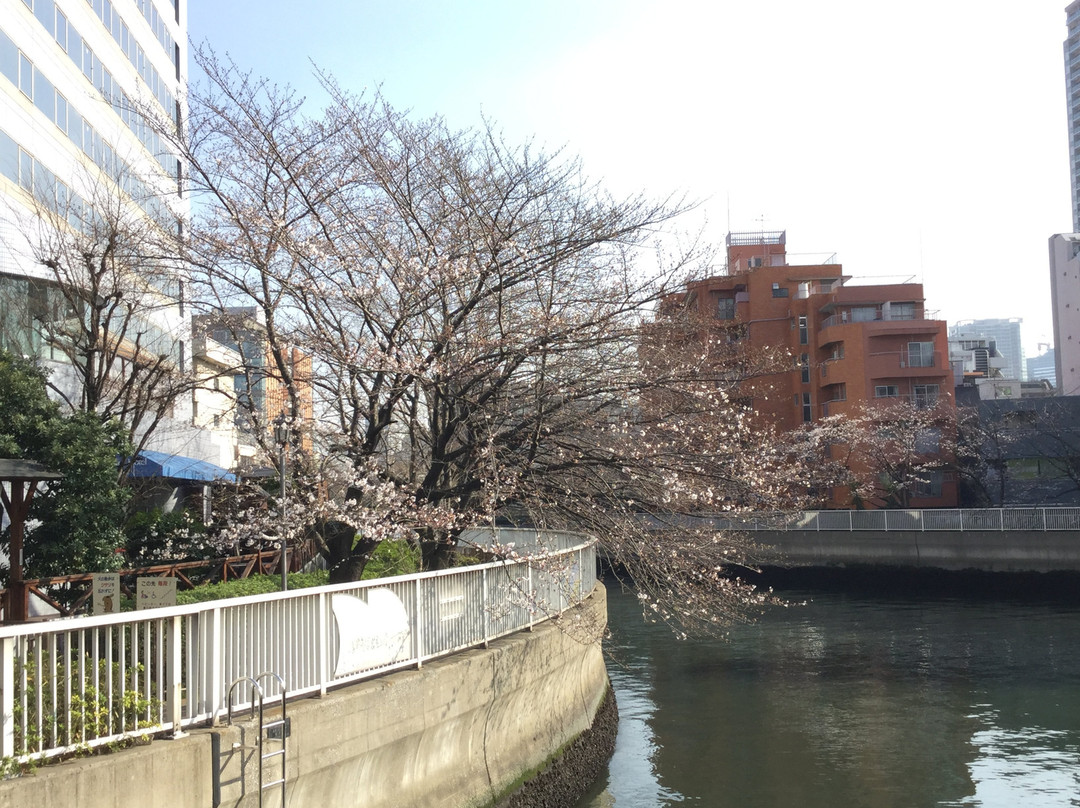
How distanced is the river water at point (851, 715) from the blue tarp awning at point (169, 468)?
10828 millimetres

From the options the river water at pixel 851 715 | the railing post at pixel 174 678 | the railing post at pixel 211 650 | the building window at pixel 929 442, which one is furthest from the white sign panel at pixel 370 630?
the building window at pixel 929 442

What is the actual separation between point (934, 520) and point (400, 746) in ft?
112

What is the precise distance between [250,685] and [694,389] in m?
7.19

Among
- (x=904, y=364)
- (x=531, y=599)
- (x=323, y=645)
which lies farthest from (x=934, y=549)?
(x=323, y=645)

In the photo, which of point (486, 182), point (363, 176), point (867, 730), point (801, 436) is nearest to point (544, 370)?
point (486, 182)

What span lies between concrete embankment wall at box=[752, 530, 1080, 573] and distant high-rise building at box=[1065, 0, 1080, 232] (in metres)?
119

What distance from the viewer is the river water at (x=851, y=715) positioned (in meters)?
13.5

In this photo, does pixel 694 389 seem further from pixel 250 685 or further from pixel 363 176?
pixel 250 685

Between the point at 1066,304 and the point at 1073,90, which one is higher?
the point at 1073,90

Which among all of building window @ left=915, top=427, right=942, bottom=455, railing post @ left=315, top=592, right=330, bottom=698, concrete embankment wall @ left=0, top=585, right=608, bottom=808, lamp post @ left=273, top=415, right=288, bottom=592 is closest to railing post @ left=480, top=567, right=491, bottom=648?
concrete embankment wall @ left=0, top=585, right=608, bottom=808

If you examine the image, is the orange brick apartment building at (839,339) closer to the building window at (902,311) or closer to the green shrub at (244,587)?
the building window at (902,311)

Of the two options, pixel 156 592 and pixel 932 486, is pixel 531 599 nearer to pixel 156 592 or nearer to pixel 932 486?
pixel 156 592

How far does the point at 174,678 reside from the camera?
678 centimetres

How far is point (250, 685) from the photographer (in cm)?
760
